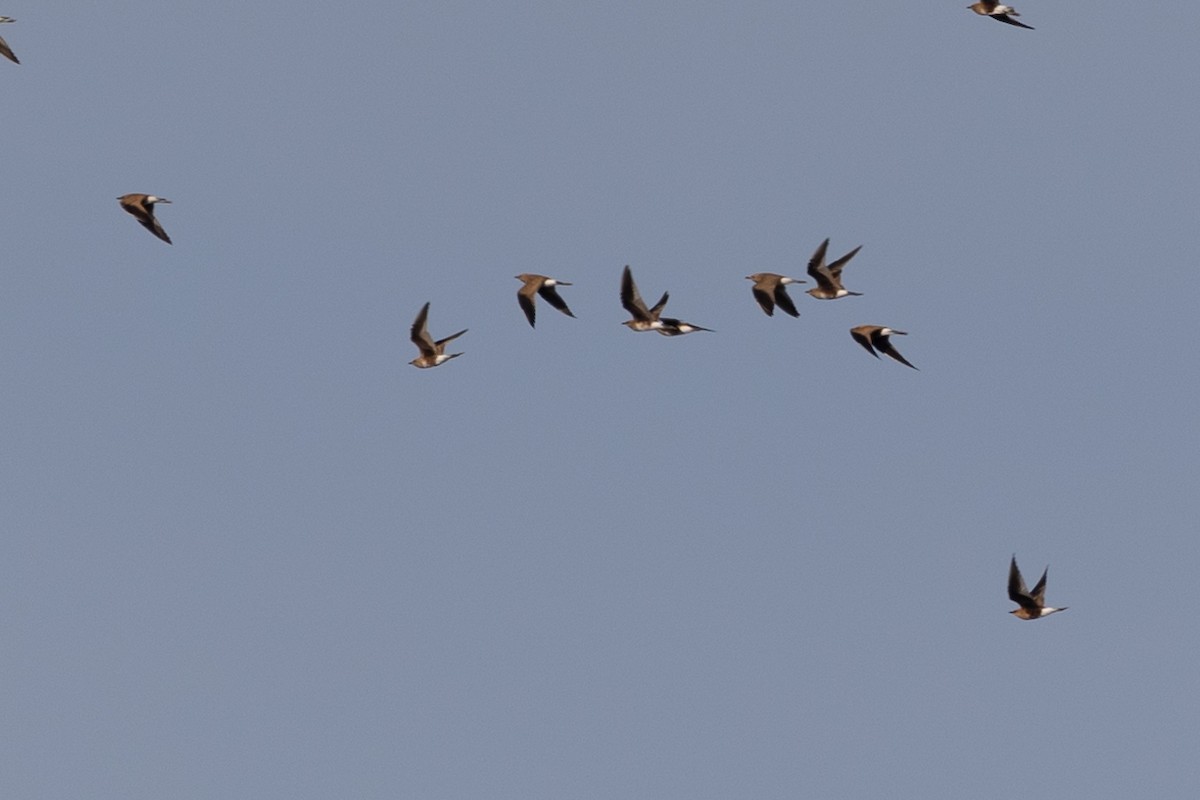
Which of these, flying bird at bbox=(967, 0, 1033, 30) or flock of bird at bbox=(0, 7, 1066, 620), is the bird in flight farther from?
flying bird at bbox=(967, 0, 1033, 30)

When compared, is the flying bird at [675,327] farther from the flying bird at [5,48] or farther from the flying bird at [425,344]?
the flying bird at [5,48]

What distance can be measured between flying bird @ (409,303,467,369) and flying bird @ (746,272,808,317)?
7304 mm

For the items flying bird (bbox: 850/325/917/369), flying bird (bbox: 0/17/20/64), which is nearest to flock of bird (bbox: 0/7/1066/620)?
flying bird (bbox: 850/325/917/369)

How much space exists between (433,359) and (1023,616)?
49.7ft

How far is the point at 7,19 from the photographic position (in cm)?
4391

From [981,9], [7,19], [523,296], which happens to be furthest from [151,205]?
[981,9]

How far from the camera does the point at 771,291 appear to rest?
48406 mm

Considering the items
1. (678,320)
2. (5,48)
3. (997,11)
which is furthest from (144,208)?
(997,11)

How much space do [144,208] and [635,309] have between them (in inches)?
454

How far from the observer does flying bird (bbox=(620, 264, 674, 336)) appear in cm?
4775

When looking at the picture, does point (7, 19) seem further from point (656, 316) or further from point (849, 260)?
point (849, 260)

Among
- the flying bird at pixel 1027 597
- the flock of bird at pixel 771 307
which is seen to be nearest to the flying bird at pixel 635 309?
the flock of bird at pixel 771 307

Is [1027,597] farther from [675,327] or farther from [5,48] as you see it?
[5,48]

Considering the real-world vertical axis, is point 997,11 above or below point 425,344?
above
